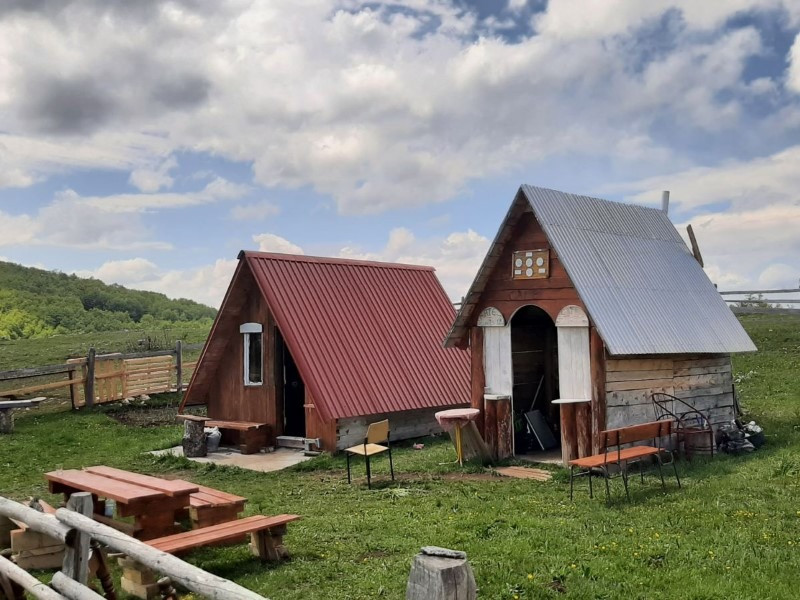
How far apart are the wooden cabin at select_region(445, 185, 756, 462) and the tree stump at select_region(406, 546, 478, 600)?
26.4ft

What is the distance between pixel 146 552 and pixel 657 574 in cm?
416

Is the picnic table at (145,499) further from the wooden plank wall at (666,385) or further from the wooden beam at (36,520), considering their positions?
the wooden plank wall at (666,385)

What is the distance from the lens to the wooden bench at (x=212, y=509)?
25.5ft

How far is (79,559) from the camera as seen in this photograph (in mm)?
5711

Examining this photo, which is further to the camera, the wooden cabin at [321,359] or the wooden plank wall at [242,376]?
the wooden plank wall at [242,376]

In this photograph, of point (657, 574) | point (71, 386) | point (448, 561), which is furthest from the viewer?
point (71, 386)

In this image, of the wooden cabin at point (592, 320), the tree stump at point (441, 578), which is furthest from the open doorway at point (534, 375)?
the tree stump at point (441, 578)

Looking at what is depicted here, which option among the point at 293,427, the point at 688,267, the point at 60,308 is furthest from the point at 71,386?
the point at 60,308

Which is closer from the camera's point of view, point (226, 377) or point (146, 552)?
point (146, 552)

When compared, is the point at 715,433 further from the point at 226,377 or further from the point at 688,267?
the point at 226,377

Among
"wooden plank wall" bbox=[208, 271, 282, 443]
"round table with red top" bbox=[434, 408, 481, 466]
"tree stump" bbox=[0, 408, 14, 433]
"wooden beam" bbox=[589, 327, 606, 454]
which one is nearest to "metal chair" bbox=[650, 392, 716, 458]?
"wooden beam" bbox=[589, 327, 606, 454]

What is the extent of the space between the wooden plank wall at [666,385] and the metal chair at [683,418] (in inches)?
4.9

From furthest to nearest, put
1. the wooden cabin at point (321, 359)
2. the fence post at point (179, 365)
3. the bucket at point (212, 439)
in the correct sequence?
the fence post at point (179, 365)
the bucket at point (212, 439)
the wooden cabin at point (321, 359)

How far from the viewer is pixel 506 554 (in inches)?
266
